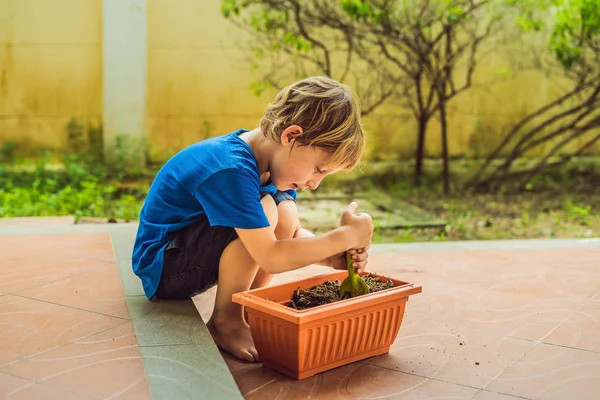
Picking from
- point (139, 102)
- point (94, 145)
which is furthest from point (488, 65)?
point (94, 145)

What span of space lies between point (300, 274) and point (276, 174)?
119cm

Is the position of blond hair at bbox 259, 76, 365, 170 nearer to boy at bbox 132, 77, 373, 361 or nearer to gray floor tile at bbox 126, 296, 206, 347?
boy at bbox 132, 77, 373, 361

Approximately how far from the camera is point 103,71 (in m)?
→ 5.93

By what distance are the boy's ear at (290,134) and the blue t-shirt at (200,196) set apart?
12cm

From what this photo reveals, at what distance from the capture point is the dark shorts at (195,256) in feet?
7.20

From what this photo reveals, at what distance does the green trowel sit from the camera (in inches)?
83.0

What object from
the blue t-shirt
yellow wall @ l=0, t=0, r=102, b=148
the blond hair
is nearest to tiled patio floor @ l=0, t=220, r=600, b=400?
the blue t-shirt

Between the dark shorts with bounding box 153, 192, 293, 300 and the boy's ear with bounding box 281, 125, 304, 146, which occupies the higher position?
the boy's ear with bounding box 281, 125, 304, 146

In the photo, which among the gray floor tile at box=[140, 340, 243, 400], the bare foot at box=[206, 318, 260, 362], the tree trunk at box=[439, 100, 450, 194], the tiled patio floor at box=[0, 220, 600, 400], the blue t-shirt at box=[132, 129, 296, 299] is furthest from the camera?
the tree trunk at box=[439, 100, 450, 194]

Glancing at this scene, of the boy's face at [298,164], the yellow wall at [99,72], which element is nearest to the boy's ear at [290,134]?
the boy's face at [298,164]

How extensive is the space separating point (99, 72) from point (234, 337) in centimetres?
432

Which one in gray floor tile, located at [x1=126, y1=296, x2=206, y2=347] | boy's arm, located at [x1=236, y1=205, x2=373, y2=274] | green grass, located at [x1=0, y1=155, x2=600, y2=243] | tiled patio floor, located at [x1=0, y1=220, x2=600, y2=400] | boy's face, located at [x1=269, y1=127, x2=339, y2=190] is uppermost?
boy's face, located at [x1=269, y1=127, x2=339, y2=190]

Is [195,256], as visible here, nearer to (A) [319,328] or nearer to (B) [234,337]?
(B) [234,337]

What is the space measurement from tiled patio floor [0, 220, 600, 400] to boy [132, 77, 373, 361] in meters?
0.14
